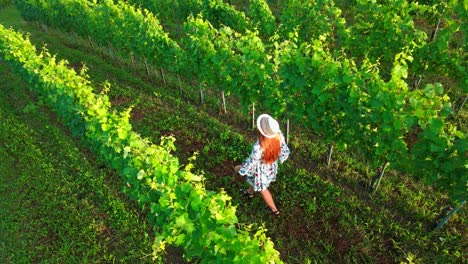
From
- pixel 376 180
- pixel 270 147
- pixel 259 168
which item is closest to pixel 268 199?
pixel 259 168

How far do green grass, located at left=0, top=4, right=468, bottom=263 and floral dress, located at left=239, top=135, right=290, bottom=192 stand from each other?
829 mm

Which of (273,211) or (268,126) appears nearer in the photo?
(268,126)

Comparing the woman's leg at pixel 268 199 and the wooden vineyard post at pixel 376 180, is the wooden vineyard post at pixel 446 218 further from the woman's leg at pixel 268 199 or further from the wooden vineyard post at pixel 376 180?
the woman's leg at pixel 268 199

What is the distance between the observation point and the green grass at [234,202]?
6273 millimetres

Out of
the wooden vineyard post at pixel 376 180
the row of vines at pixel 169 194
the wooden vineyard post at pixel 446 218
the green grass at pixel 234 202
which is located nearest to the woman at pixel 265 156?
the green grass at pixel 234 202

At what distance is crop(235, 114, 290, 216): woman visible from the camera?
5547mm

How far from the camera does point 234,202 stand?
7.07 metres

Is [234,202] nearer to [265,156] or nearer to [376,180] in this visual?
[265,156]

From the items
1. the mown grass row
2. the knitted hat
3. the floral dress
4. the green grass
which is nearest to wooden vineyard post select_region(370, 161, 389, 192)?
the green grass

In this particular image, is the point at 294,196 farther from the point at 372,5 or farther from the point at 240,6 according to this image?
the point at 240,6

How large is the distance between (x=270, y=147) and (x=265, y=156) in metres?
0.22

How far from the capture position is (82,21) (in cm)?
1259

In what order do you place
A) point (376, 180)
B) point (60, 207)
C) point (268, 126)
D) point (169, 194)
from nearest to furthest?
1. point (169, 194)
2. point (268, 126)
3. point (376, 180)
4. point (60, 207)

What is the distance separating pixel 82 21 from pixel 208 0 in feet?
15.2
